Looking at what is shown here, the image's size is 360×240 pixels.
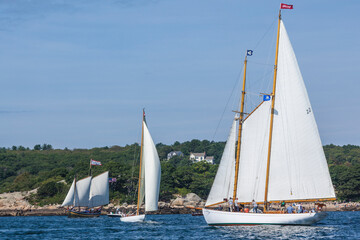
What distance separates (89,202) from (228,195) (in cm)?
6071

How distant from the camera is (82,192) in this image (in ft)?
381

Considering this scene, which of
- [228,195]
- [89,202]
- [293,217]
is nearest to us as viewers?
[293,217]

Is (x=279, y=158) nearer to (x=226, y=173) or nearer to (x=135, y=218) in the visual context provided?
(x=226, y=173)

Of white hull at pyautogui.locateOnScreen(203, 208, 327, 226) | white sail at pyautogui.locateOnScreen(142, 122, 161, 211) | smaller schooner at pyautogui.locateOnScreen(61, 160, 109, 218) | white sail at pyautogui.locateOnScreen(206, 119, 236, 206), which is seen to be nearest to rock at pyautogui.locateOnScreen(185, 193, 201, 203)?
smaller schooner at pyautogui.locateOnScreen(61, 160, 109, 218)

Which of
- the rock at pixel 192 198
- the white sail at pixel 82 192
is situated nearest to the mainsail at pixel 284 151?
the white sail at pixel 82 192

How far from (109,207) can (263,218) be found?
81.1 m

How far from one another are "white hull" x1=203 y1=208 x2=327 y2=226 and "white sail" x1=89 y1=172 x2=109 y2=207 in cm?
5932

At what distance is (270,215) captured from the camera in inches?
2260

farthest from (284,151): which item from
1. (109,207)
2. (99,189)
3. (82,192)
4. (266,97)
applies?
(109,207)

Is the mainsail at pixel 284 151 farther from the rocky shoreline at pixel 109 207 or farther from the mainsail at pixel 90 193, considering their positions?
the rocky shoreline at pixel 109 207

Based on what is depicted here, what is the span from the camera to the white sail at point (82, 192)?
116 metres

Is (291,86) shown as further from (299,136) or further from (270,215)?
(270,215)

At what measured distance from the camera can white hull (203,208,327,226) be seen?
57.2 m

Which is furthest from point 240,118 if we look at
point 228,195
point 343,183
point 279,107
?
point 343,183
